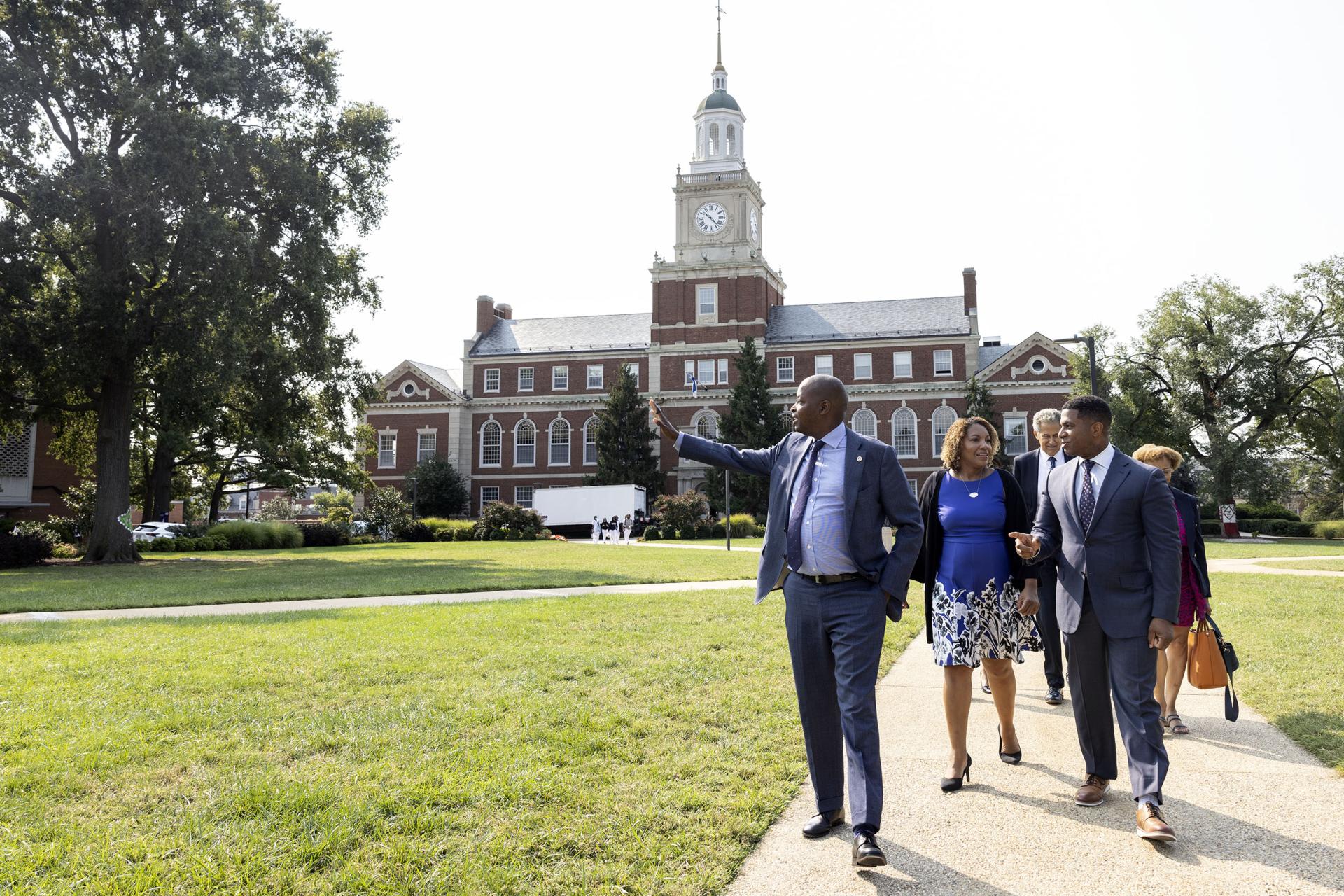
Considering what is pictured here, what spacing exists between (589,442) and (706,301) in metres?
12.3

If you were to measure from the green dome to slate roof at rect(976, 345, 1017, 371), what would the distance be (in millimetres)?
22968

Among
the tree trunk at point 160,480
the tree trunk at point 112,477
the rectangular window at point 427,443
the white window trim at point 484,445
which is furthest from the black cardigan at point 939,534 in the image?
the rectangular window at point 427,443

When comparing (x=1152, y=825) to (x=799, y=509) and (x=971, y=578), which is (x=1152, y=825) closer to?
(x=971, y=578)

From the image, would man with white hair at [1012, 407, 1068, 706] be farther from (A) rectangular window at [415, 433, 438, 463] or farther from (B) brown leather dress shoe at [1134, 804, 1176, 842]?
(A) rectangular window at [415, 433, 438, 463]

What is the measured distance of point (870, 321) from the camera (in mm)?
61875

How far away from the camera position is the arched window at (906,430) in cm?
5934

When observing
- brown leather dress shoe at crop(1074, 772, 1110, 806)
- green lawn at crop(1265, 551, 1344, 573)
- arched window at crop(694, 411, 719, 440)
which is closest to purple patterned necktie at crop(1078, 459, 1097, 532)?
brown leather dress shoe at crop(1074, 772, 1110, 806)

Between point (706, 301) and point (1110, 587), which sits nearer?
point (1110, 587)

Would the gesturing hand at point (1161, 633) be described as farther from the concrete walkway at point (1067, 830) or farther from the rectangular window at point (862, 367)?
the rectangular window at point (862, 367)

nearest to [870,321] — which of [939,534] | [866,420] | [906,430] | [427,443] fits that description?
[866,420]

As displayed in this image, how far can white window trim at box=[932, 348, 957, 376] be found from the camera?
59.3 meters

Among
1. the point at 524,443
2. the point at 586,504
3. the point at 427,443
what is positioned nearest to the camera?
the point at 586,504

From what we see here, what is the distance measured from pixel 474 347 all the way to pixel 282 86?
39.7 metres

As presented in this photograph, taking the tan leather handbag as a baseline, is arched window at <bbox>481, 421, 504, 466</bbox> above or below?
above
